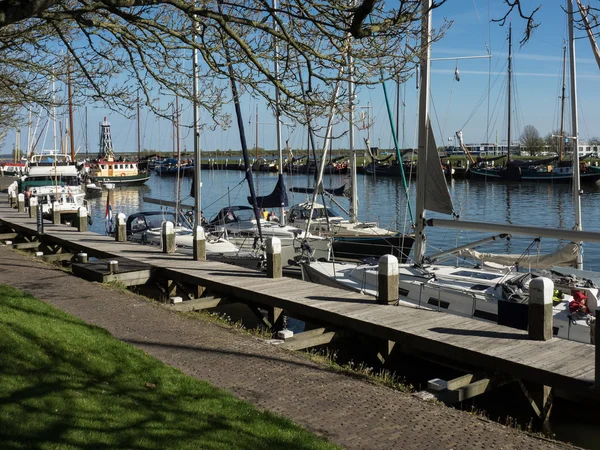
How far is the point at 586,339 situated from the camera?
1183 centimetres

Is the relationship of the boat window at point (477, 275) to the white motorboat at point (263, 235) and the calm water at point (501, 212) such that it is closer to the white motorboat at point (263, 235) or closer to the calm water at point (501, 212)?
the calm water at point (501, 212)

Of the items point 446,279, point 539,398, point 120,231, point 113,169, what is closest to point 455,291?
point 446,279

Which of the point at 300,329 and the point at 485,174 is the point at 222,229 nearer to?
the point at 300,329

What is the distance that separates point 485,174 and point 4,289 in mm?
78334

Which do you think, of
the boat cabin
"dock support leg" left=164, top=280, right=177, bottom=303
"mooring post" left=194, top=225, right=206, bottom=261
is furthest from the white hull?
the boat cabin

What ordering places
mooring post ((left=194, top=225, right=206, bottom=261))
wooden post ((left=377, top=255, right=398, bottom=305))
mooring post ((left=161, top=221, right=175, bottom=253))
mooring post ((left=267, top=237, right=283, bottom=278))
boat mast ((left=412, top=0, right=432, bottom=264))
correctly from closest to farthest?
wooden post ((left=377, top=255, right=398, bottom=305)) → mooring post ((left=267, top=237, right=283, bottom=278)) → boat mast ((left=412, top=0, right=432, bottom=264)) → mooring post ((left=194, top=225, right=206, bottom=261)) → mooring post ((left=161, top=221, right=175, bottom=253))

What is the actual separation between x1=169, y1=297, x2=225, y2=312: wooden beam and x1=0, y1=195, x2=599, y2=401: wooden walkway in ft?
1.41

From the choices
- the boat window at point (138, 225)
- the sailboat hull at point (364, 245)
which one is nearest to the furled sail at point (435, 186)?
the sailboat hull at point (364, 245)

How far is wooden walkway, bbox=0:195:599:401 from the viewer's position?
9.48 m

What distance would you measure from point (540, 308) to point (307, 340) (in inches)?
157

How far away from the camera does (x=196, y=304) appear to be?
1461cm

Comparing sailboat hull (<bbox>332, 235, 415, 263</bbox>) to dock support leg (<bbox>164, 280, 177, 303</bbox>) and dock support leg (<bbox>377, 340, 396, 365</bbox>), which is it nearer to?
dock support leg (<bbox>164, 280, 177, 303</bbox>)

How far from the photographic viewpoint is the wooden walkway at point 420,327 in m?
9.48

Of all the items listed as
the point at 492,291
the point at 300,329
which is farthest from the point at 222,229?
the point at 492,291
